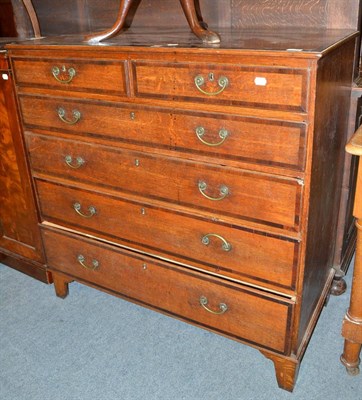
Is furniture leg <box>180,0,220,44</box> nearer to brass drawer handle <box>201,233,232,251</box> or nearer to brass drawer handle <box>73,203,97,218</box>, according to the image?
brass drawer handle <box>201,233,232,251</box>

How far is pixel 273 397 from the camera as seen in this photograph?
1.63 metres

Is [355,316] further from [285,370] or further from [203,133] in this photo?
[203,133]

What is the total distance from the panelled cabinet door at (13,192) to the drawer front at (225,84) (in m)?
0.69

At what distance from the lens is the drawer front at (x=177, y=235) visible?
148cm

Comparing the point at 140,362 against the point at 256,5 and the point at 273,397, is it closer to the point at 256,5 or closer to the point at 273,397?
the point at 273,397

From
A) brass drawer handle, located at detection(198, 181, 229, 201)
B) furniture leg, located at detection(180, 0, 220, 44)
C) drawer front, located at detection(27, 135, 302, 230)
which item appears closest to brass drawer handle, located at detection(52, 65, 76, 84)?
drawer front, located at detection(27, 135, 302, 230)

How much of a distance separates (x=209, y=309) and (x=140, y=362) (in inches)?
15.0

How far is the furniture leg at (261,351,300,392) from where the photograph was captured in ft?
5.27

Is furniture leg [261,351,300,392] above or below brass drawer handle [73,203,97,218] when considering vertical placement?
below

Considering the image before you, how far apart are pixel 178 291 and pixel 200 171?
0.52 meters

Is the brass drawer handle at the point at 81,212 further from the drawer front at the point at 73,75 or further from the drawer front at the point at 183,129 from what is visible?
the drawer front at the point at 73,75

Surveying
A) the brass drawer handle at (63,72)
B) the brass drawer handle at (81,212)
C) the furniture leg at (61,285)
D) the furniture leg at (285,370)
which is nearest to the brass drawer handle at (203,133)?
the brass drawer handle at (63,72)

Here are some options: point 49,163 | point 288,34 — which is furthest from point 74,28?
Result: point 288,34

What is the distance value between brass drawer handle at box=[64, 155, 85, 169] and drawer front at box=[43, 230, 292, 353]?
1.09ft
